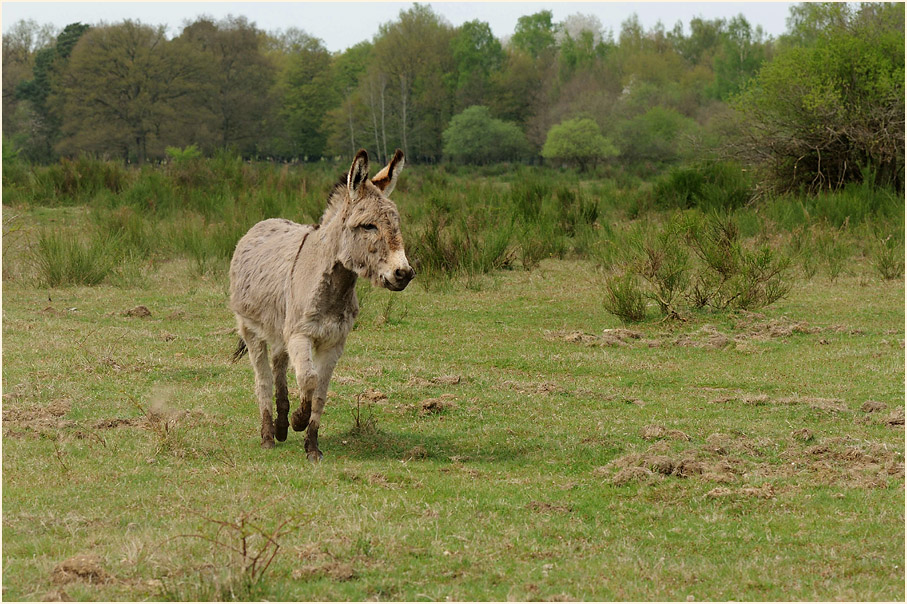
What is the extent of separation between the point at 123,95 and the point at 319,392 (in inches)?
1752

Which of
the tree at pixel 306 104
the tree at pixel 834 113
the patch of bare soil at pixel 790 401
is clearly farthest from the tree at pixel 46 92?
the patch of bare soil at pixel 790 401

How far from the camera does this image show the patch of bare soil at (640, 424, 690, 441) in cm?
716

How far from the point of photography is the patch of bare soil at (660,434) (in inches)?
282

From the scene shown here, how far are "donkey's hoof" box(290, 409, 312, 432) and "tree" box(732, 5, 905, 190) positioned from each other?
19401 millimetres

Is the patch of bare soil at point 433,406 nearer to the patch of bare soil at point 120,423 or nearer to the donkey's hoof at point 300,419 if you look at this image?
the donkey's hoof at point 300,419

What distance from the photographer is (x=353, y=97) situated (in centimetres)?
5753

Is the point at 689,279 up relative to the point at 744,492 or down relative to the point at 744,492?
up

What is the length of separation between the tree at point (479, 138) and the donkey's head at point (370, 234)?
1994 inches

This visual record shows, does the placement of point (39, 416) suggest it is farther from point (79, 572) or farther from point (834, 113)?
point (834, 113)

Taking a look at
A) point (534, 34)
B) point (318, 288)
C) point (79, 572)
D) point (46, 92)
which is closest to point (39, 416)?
point (318, 288)

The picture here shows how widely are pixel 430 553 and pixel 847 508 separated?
2.50 metres

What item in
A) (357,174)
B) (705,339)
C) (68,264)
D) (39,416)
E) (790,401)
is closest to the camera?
(357,174)

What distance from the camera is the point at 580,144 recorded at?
175ft

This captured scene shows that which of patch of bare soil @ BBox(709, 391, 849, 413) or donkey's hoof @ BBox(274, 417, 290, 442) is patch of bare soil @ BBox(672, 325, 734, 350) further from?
donkey's hoof @ BBox(274, 417, 290, 442)
